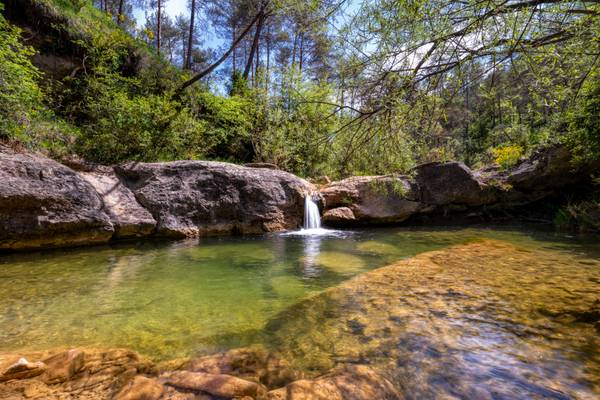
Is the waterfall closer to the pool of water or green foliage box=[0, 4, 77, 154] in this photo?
the pool of water

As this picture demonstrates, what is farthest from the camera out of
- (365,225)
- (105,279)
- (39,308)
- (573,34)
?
(365,225)

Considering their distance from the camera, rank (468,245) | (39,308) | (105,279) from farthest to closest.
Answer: (468,245), (105,279), (39,308)

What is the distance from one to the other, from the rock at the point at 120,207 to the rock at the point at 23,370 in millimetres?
5024

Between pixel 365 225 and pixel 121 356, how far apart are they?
8584 mm

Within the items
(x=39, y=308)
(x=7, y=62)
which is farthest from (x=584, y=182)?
(x=7, y=62)

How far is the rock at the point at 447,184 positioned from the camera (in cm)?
1047

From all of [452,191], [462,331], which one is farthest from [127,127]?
[452,191]

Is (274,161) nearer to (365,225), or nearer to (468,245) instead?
(365,225)

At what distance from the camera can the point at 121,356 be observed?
237 centimetres

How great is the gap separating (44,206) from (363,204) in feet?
26.4

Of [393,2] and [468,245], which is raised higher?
[393,2]

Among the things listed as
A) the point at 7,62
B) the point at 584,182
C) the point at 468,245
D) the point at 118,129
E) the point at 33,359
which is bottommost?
the point at 33,359

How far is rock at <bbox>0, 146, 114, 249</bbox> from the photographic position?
17.9 feet

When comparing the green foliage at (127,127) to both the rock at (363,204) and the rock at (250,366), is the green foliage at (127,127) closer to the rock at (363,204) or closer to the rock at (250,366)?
the rock at (363,204)
